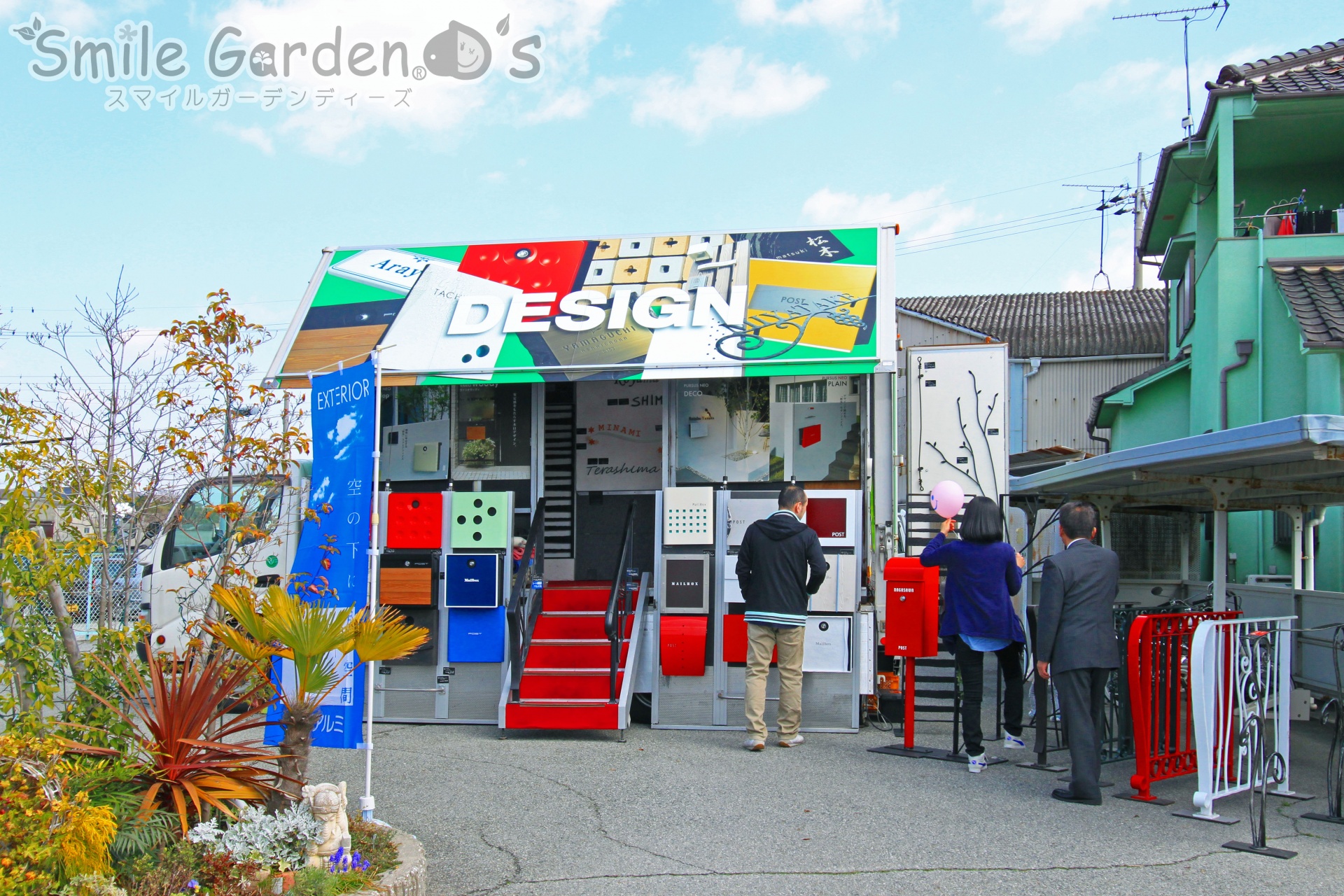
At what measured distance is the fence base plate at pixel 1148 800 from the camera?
6.00m

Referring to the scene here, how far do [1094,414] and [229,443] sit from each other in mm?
16393

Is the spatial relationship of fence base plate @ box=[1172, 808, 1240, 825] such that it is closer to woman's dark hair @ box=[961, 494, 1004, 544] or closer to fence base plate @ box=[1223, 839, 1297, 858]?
fence base plate @ box=[1223, 839, 1297, 858]

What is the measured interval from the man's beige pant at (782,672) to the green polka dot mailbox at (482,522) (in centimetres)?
226

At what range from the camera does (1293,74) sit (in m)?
13.1

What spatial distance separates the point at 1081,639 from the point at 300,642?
4250 mm

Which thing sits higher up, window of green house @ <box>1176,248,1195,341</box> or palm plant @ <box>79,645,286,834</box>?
window of green house @ <box>1176,248,1195,341</box>

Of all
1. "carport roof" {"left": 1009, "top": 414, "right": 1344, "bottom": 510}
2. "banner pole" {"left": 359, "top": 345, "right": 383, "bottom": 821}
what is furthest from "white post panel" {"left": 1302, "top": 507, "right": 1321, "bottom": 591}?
"banner pole" {"left": 359, "top": 345, "right": 383, "bottom": 821}

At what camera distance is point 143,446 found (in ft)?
17.4

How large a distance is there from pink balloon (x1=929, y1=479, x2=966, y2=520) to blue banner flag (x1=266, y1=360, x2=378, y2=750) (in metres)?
4.87

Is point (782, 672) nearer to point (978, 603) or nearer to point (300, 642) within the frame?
point (978, 603)

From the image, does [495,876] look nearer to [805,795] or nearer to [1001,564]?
[805,795]

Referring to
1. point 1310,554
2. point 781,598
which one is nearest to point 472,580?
point 781,598

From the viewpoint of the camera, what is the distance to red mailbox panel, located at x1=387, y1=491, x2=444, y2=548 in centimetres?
872

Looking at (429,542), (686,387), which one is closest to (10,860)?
(429,542)
